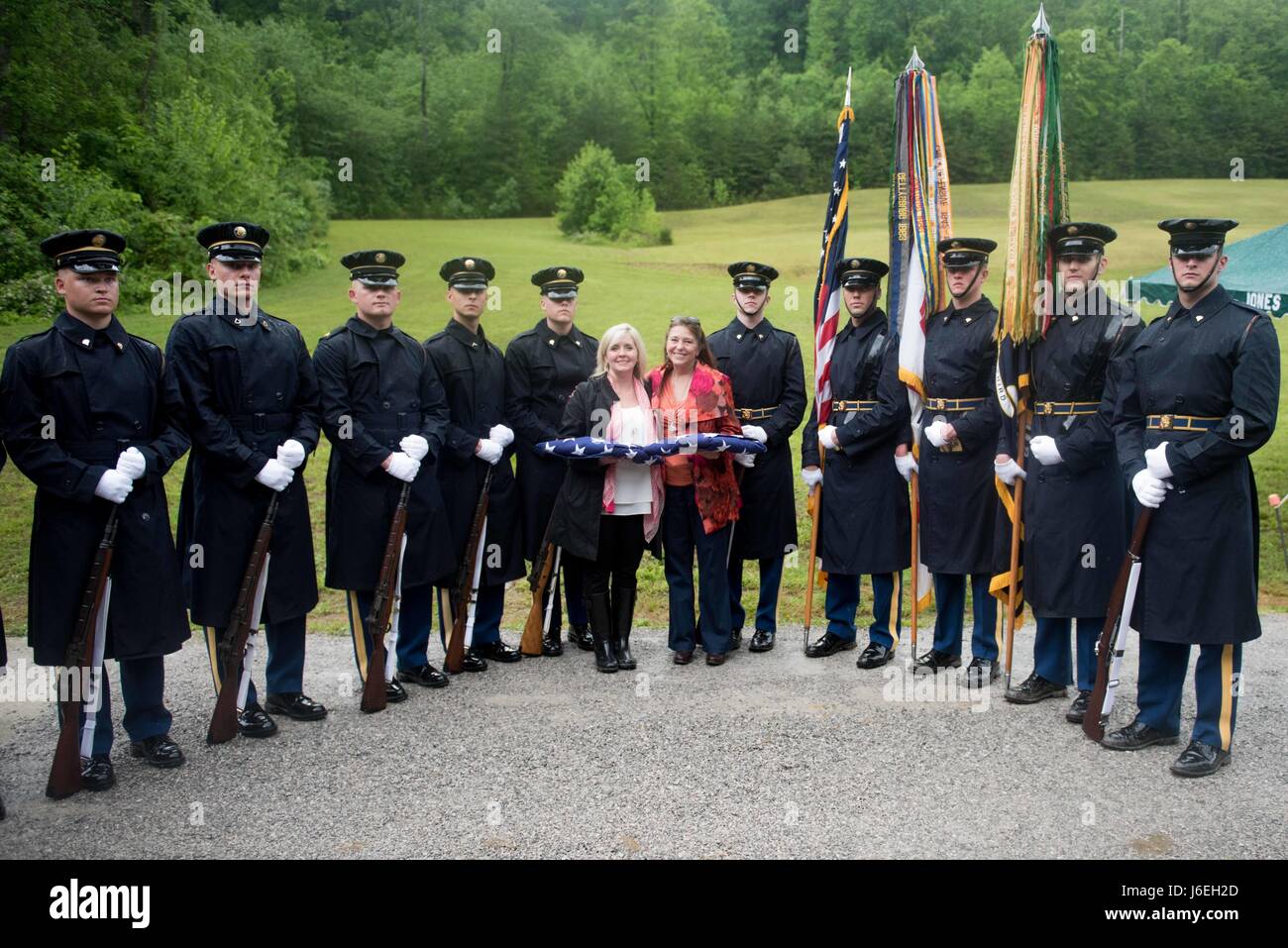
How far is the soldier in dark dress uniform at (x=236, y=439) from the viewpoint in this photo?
5043 millimetres

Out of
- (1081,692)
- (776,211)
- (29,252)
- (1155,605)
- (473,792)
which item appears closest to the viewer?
(473,792)

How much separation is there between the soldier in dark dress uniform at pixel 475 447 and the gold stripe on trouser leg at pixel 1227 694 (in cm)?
357

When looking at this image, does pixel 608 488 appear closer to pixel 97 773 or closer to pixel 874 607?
pixel 874 607

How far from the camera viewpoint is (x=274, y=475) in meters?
5.07

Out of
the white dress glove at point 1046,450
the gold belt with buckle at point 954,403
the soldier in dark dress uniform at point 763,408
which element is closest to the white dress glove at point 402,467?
the soldier in dark dress uniform at point 763,408

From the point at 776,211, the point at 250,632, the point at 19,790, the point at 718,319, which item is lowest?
the point at 19,790

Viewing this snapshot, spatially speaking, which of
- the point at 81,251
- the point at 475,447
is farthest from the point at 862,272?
the point at 81,251

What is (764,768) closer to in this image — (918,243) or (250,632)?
(250,632)

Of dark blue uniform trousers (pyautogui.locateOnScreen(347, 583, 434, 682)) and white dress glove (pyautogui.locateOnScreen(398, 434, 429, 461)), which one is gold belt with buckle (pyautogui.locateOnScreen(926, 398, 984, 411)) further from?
dark blue uniform trousers (pyautogui.locateOnScreen(347, 583, 434, 682))

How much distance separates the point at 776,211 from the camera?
60.4 ft

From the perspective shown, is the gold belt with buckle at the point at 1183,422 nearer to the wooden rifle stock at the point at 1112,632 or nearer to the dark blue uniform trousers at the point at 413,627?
the wooden rifle stock at the point at 1112,632

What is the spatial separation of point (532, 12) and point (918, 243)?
56.8ft

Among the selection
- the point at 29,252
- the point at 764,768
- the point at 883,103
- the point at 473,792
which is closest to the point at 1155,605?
the point at 764,768

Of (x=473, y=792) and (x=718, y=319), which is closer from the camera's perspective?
(x=473, y=792)
